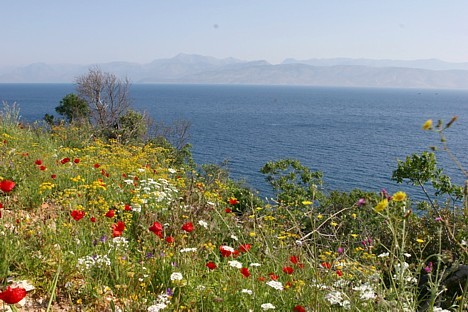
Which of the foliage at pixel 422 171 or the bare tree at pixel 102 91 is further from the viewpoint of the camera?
the bare tree at pixel 102 91

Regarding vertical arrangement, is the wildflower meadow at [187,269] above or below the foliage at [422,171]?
above

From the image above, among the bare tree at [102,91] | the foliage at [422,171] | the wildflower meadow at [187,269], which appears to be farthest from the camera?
the bare tree at [102,91]

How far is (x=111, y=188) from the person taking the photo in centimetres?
651

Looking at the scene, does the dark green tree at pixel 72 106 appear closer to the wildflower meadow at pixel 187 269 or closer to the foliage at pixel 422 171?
the foliage at pixel 422 171

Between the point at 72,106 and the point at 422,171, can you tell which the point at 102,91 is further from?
the point at 422,171

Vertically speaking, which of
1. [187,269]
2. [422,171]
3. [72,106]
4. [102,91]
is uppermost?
[102,91]

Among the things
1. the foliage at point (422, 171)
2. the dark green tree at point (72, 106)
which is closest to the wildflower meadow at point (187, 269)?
the foliage at point (422, 171)

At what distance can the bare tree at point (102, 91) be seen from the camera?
130 feet

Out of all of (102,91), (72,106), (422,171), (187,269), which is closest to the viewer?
(187,269)

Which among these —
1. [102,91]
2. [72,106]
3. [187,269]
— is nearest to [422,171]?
[187,269]

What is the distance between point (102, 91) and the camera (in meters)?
41.5

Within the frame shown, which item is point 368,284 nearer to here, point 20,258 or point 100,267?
point 100,267

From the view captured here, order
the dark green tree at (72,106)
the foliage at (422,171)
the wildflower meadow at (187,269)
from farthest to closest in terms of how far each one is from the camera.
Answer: the dark green tree at (72,106) → the foliage at (422,171) → the wildflower meadow at (187,269)

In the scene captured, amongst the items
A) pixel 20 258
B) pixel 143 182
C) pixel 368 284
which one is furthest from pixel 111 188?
pixel 368 284
